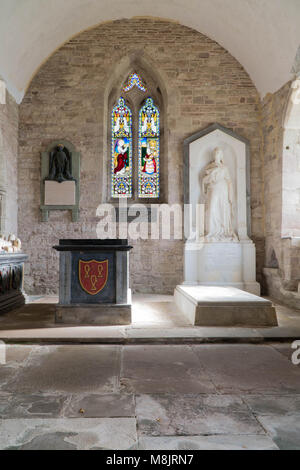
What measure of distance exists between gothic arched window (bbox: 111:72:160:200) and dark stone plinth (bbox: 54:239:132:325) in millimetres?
3970

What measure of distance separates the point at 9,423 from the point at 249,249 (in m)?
6.41

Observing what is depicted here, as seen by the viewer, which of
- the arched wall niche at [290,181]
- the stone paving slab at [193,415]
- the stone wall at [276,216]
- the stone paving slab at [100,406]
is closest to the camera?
the stone paving slab at [193,415]

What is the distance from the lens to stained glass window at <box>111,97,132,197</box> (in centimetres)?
851

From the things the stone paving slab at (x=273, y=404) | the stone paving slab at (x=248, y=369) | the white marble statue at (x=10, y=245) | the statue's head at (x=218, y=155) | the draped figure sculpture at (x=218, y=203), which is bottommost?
the stone paving slab at (x=248, y=369)

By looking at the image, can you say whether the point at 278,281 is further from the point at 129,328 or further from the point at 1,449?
the point at 1,449

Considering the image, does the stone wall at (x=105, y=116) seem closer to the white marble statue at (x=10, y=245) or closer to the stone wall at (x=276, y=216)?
the stone wall at (x=276, y=216)

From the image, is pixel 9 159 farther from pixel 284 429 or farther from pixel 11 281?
pixel 284 429

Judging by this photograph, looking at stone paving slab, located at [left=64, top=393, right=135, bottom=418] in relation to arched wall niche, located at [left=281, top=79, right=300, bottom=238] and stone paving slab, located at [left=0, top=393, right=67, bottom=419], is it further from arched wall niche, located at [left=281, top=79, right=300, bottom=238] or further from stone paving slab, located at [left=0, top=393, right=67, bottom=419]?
arched wall niche, located at [left=281, top=79, right=300, bottom=238]

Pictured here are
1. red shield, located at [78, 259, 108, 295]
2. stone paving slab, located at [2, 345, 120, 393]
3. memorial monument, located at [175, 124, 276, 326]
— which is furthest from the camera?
memorial monument, located at [175, 124, 276, 326]

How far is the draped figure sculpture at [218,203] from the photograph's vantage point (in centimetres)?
770

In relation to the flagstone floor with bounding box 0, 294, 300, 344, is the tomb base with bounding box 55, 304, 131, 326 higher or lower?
higher

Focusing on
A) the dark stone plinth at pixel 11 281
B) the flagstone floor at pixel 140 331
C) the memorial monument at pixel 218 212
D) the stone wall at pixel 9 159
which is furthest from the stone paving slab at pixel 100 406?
the stone wall at pixel 9 159

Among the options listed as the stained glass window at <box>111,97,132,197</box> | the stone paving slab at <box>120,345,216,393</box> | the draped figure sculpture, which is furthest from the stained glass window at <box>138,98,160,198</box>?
the stone paving slab at <box>120,345,216,393</box>

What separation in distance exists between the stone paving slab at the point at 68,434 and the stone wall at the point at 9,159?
565 cm
